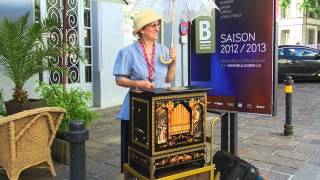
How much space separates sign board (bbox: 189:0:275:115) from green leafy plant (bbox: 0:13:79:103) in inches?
77.1

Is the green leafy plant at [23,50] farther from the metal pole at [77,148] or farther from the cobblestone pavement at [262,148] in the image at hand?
the metal pole at [77,148]

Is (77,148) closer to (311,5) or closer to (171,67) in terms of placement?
(171,67)

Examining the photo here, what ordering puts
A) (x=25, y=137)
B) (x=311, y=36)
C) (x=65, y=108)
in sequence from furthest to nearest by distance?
(x=311, y=36), (x=65, y=108), (x=25, y=137)

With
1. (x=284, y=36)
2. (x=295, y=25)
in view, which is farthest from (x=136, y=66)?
(x=284, y=36)

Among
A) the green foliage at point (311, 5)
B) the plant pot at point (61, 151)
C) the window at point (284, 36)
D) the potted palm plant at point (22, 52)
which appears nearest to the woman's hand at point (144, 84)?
the plant pot at point (61, 151)

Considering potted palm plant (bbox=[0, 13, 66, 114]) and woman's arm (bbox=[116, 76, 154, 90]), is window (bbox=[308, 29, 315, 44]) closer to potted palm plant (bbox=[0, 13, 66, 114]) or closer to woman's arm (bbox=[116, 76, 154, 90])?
potted palm plant (bbox=[0, 13, 66, 114])

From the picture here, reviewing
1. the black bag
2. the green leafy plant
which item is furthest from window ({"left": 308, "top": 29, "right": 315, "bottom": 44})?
the black bag

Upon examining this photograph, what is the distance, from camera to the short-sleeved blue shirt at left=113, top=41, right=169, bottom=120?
11.9 feet

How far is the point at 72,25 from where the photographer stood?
28.8ft

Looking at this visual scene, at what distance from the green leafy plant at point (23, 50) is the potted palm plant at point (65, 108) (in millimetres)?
324

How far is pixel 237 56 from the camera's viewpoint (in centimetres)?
426

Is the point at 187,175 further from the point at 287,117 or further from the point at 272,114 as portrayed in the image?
the point at 287,117

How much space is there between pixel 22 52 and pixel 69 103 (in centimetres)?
87

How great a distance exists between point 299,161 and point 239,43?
79.1 inches
